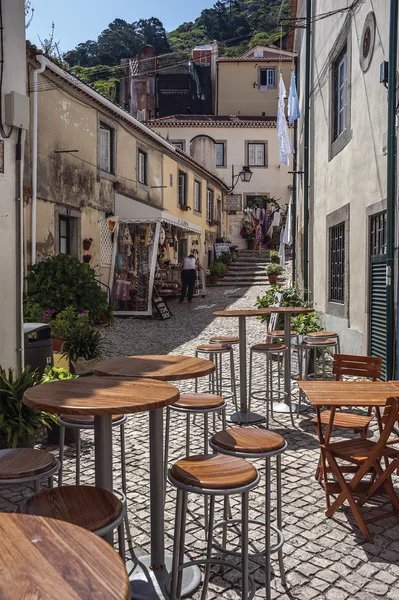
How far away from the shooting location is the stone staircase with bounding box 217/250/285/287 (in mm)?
21562

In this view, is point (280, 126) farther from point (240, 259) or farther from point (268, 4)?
point (268, 4)

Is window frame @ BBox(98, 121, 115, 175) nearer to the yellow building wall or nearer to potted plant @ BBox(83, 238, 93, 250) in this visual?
potted plant @ BBox(83, 238, 93, 250)

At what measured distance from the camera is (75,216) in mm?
12609

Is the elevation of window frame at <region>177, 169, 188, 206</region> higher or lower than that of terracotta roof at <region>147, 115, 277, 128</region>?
lower

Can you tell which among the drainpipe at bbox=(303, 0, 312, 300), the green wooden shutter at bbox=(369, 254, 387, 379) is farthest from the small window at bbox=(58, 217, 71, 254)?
the green wooden shutter at bbox=(369, 254, 387, 379)

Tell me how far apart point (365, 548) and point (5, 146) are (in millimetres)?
4798

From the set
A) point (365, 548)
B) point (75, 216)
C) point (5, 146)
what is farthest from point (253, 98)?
point (365, 548)

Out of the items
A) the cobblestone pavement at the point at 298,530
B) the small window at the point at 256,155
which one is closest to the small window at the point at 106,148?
the cobblestone pavement at the point at 298,530

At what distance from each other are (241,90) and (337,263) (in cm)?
2897

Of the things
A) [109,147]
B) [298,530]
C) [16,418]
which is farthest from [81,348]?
[109,147]

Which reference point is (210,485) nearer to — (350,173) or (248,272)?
(350,173)

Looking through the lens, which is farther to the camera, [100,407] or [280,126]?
[280,126]

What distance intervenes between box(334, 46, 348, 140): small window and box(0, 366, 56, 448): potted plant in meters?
7.07

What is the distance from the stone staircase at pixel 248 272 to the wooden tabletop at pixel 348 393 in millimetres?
16934
